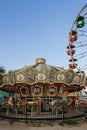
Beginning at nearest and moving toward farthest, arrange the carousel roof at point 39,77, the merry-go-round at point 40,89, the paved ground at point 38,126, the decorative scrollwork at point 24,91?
1. the paved ground at point 38,126
2. the merry-go-round at point 40,89
3. the carousel roof at point 39,77
4. the decorative scrollwork at point 24,91

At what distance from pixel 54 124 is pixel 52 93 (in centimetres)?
659

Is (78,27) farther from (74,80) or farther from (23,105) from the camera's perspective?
(23,105)

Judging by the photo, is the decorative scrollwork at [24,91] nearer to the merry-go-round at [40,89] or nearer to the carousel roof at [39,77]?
the merry-go-round at [40,89]

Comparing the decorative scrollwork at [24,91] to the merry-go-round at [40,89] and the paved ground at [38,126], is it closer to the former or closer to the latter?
the merry-go-round at [40,89]

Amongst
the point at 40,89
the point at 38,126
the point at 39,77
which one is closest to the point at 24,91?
the point at 40,89

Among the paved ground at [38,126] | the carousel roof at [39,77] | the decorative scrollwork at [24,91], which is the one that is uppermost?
the carousel roof at [39,77]

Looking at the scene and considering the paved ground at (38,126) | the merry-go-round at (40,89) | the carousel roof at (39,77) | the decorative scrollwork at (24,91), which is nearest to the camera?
the paved ground at (38,126)

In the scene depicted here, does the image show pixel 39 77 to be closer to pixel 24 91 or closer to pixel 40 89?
pixel 40 89

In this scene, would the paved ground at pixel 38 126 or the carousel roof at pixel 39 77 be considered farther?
the carousel roof at pixel 39 77

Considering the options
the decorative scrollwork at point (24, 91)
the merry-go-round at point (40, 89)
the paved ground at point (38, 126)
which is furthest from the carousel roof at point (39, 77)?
the paved ground at point (38, 126)

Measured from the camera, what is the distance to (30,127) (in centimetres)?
1255

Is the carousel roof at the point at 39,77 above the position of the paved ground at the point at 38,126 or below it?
above

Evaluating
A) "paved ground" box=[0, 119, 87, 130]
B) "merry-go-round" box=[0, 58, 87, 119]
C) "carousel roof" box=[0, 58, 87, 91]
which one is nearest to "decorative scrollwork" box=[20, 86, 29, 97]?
"merry-go-round" box=[0, 58, 87, 119]

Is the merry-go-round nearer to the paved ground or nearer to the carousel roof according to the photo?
the carousel roof
